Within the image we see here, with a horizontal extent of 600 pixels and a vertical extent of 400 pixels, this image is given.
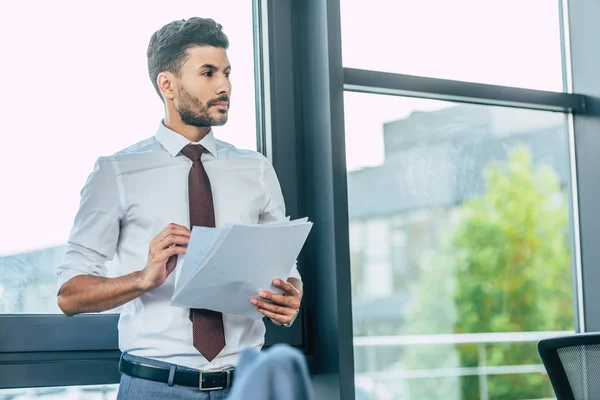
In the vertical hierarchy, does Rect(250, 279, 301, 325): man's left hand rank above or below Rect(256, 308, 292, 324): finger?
above

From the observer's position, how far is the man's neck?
1968 millimetres

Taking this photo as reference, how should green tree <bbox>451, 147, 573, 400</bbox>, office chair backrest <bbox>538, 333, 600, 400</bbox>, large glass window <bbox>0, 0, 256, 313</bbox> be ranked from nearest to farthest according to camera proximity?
office chair backrest <bbox>538, 333, 600, 400</bbox> → large glass window <bbox>0, 0, 256, 313</bbox> → green tree <bbox>451, 147, 573, 400</bbox>

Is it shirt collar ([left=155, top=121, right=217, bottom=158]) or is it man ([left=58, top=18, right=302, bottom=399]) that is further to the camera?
shirt collar ([left=155, top=121, right=217, bottom=158])

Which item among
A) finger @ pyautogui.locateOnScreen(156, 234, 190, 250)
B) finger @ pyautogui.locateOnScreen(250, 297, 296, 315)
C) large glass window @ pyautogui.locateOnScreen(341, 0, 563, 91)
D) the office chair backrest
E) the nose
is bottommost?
the office chair backrest

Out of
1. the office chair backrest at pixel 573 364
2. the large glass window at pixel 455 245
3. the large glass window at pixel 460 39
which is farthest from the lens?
the large glass window at pixel 460 39

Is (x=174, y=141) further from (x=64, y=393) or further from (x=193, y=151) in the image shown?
(x=64, y=393)

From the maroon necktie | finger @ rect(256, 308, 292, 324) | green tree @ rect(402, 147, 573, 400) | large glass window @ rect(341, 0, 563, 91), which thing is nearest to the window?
the maroon necktie

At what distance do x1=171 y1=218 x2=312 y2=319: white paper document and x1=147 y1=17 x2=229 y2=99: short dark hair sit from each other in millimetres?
574

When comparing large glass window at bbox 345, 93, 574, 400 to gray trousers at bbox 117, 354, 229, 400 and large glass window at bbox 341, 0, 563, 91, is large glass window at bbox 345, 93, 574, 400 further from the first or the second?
gray trousers at bbox 117, 354, 229, 400

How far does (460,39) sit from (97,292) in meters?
1.86

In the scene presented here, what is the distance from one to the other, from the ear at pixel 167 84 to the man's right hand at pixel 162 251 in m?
0.46

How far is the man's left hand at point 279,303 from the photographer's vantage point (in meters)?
1.71

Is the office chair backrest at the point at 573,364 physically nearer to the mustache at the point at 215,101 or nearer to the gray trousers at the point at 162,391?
the gray trousers at the point at 162,391

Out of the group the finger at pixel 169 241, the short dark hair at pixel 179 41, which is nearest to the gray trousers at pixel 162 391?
the finger at pixel 169 241
